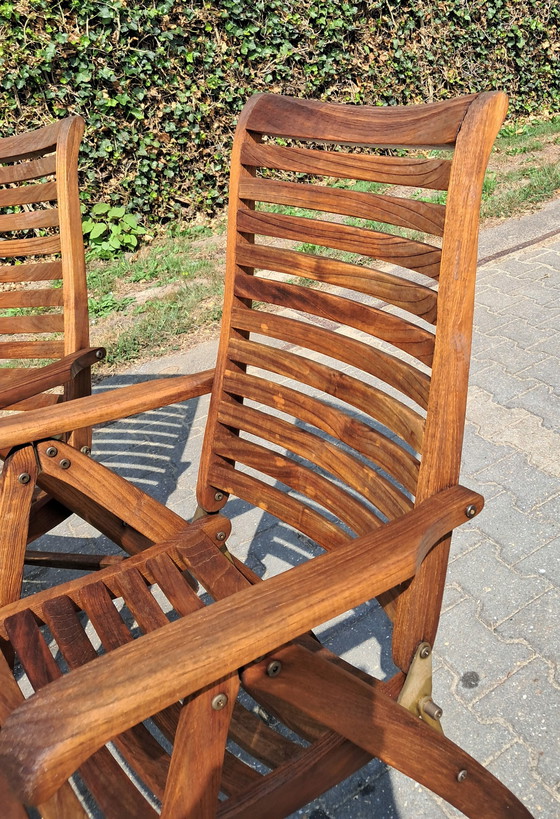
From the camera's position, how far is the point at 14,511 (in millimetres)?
1559

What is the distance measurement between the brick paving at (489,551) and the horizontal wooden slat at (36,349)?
0.84 m

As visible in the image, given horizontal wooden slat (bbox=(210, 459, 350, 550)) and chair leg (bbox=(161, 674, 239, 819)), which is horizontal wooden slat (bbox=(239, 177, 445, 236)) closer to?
horizontal wooden slat (bbox=(210, 459, 350, 550))

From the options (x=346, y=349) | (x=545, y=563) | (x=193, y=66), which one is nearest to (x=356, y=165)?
(x=346, y=349)

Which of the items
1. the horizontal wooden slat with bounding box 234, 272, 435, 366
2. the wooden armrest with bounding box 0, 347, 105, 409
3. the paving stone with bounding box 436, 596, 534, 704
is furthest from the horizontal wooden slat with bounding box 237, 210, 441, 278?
the paving stone with bounding box 436, 596, 534, 704

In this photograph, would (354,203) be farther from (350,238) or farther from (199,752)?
(199,752)

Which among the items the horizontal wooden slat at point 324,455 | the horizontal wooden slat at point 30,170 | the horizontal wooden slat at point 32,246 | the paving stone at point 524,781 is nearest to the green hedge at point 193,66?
the horizontal wooden slat at point 30,170

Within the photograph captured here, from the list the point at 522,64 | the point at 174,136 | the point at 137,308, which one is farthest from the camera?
the point at 522,64

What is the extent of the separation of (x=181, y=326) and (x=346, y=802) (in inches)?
116

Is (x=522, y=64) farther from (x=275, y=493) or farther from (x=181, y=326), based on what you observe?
(x=275, y=493)

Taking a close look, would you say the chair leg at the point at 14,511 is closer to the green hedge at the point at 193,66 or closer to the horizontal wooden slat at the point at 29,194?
the horizontal wooden slat at the point at 29,194

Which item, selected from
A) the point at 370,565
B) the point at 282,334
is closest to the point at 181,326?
the point at 282,334

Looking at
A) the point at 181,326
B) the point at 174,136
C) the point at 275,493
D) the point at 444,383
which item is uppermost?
the point at 174,136

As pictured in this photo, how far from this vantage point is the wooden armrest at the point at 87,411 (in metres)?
1.51

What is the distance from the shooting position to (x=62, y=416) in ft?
5.08
